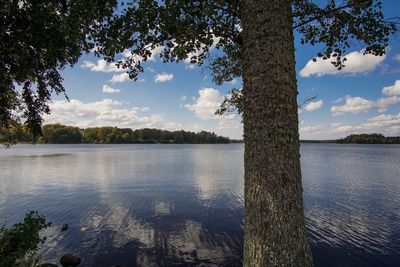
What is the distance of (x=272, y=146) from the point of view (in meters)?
5.09

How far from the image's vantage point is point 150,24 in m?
7.50

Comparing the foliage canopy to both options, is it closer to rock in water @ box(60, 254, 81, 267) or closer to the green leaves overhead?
the green leaves overhead

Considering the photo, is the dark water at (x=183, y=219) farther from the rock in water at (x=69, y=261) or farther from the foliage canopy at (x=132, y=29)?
the foliage canopy at (x=132, y=29)

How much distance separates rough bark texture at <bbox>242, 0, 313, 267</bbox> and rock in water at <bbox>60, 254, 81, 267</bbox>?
38.2 feet

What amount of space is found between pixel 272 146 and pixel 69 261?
13.0m

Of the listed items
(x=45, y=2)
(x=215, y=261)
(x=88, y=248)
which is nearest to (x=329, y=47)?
(x=45, y=2)

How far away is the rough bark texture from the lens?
503 cm

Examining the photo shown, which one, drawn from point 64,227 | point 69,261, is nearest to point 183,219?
point 64,227

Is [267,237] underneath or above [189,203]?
above

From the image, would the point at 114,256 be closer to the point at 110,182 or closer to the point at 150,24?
the point at 150,24

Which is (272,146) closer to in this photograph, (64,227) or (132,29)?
(132,29)

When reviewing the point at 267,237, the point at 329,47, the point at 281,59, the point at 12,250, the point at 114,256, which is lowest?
the point at 114,256

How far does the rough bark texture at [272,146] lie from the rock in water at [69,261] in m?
11.6

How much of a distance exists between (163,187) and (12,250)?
25.3 m
